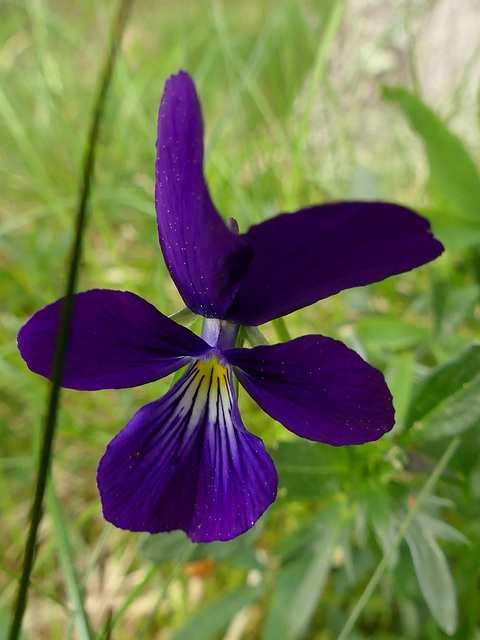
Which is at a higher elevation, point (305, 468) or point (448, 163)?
point (448, 163)

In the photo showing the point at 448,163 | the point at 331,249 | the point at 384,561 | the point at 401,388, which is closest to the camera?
the point at 331,249

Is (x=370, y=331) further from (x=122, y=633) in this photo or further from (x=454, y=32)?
(x=454, y=32)

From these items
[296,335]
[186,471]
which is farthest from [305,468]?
[296,335]

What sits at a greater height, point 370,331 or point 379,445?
point 370,331

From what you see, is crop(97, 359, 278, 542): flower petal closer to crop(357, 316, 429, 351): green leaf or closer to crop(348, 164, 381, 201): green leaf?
crop(357, 316, 429, 351): green leaf

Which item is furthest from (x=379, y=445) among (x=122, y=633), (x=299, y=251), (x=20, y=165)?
(x=20, y=165)

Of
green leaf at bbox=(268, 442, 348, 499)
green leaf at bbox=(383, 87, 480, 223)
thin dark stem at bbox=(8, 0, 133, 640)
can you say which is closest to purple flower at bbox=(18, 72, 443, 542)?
thin dark stem at bbox=(8, 0, 133, 640)

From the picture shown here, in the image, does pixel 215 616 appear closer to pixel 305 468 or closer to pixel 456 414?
pixel 305 468
